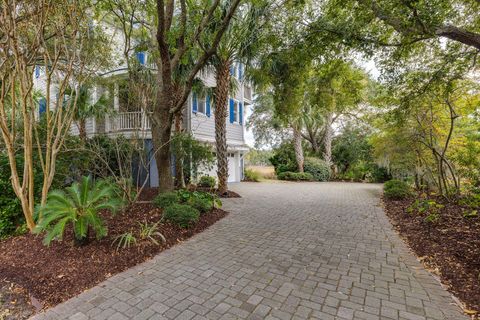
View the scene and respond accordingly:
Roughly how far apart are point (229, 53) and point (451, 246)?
878 cm

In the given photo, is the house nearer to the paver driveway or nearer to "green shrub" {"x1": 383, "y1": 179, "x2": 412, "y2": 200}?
the paver driveway

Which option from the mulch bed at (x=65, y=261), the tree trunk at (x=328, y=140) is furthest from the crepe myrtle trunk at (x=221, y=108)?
the tree trunk at (x=328, y=140)

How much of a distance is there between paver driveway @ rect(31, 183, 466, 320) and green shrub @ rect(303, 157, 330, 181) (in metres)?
14.0

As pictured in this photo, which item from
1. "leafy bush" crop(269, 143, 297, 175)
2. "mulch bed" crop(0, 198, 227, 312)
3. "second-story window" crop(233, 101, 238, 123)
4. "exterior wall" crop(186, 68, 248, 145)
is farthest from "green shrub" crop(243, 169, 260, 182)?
"mulch bed" crop(0, 198, 227, 312)

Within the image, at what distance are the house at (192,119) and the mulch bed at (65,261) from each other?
334 centimetres

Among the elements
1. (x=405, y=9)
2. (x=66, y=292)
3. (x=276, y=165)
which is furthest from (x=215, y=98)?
(x=276, y=165)

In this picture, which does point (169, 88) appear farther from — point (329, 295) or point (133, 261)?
point (329, 295)

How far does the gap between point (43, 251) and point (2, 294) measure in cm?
103

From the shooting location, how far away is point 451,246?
437 cm

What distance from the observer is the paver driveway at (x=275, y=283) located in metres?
2.67

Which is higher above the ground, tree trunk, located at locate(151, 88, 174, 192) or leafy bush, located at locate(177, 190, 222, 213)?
tree trunk, located at locate(151, 88, 174, 192)

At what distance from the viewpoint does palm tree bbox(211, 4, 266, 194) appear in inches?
304

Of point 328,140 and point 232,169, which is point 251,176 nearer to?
point 232,169

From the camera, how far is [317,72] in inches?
306
